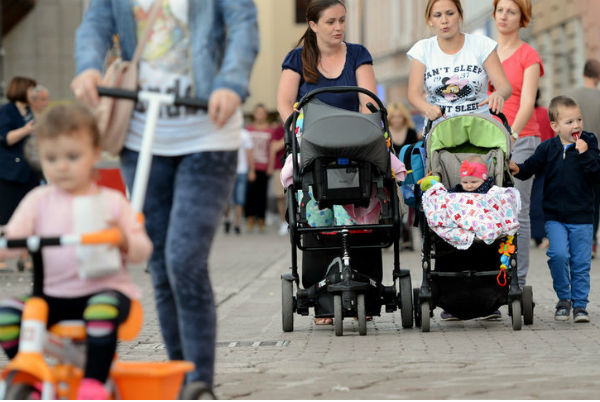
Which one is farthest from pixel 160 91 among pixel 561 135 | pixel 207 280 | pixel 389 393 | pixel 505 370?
pixel 561 135

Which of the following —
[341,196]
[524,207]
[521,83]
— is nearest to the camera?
[341,196]

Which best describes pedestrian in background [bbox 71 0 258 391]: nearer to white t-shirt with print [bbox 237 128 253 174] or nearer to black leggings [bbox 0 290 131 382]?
black leggings [bbox 0 290 131 382]

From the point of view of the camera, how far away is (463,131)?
336 inches

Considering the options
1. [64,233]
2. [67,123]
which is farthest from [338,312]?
[67,123]

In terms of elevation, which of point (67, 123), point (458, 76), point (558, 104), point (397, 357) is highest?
point (458, 76)

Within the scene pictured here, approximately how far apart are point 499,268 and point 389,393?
8.69 ft

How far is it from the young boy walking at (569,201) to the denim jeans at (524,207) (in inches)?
15.9

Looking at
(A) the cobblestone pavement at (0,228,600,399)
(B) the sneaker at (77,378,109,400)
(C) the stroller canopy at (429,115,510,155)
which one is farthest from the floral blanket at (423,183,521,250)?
(B) the sneaker at (77,378,109,400)

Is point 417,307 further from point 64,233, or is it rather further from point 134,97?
point 64,233

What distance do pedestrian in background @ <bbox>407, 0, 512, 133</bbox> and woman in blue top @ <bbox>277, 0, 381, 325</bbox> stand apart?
44cm

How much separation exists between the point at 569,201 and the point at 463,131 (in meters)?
0.82

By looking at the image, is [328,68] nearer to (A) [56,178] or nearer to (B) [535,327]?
(B) [535,327]

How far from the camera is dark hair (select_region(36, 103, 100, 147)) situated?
4.45 m

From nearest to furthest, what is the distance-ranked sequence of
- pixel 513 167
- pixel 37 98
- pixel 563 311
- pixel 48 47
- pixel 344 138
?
pixel 344 138
pixel 513 167
pixel 563 311
pixel 37 98
pixel 48 47
